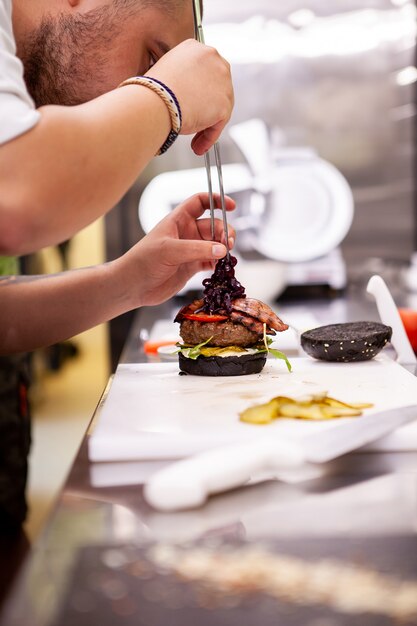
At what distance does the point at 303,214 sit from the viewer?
3900mm

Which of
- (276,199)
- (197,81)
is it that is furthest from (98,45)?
(276,199)

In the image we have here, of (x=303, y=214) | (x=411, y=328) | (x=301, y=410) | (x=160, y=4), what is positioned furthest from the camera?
(x=303, y=214)

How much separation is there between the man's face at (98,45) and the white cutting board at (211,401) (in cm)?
54

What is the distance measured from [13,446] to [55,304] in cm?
29

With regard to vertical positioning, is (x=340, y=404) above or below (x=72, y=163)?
below

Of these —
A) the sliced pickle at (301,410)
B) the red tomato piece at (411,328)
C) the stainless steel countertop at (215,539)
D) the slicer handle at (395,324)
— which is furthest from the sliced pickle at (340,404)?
the red tomato piece at (411,328)

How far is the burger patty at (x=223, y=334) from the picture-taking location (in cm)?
152

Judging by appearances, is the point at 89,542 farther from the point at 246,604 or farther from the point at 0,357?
the point at 0,357

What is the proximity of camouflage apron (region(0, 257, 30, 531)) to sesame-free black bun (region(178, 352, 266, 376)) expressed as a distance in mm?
386

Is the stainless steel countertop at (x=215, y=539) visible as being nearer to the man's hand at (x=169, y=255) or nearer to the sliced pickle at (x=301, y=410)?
the sliced pickle at (x=301, y=410)

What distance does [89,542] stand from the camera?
0.73 m

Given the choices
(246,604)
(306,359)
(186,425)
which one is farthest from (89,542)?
(306,359)

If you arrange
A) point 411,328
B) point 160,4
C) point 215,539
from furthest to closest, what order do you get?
point 411,328 → point 160,4 → point 215,539

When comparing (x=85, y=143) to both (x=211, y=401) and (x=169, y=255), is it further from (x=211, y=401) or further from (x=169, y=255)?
(x=169, y=255)
